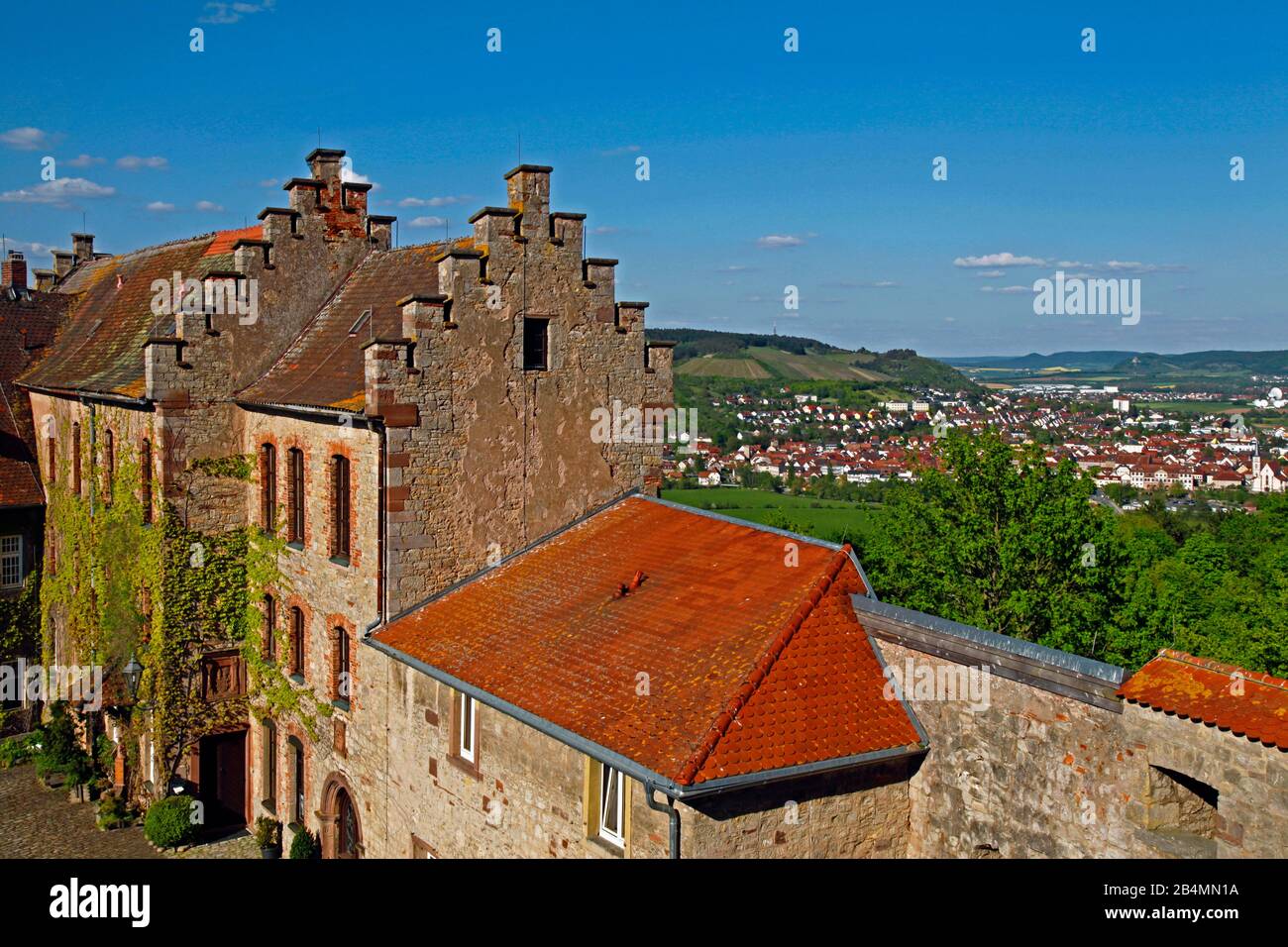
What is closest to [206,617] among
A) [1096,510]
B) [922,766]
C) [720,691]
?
[720,691]

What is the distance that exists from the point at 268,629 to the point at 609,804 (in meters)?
12.6

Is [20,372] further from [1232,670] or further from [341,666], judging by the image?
[1232,670]

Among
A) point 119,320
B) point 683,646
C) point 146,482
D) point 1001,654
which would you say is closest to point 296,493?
point 146,482

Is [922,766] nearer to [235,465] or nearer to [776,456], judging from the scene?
[235,465]

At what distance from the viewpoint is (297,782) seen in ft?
72.2

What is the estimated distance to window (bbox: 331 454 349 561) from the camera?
1933cm

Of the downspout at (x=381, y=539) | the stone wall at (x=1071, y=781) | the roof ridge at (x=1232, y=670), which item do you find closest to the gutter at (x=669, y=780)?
the stone wall at (x=1071, y=781)

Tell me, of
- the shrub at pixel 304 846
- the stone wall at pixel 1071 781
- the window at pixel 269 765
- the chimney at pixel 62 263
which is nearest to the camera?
the stone wall at pixel 1071 781

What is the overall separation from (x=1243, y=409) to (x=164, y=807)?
601ft

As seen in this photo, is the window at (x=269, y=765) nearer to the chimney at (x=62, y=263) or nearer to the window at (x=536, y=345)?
the window at (x=536, y=345)

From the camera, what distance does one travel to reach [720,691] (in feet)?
41.0

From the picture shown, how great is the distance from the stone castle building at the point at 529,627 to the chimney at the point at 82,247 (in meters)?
11.2

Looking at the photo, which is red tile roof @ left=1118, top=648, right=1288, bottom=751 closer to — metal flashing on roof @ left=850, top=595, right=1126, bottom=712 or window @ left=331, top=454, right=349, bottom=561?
metal flashing on roof @ left=850, top=595, right=1126, bottom=712

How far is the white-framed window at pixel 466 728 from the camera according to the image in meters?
15.5
